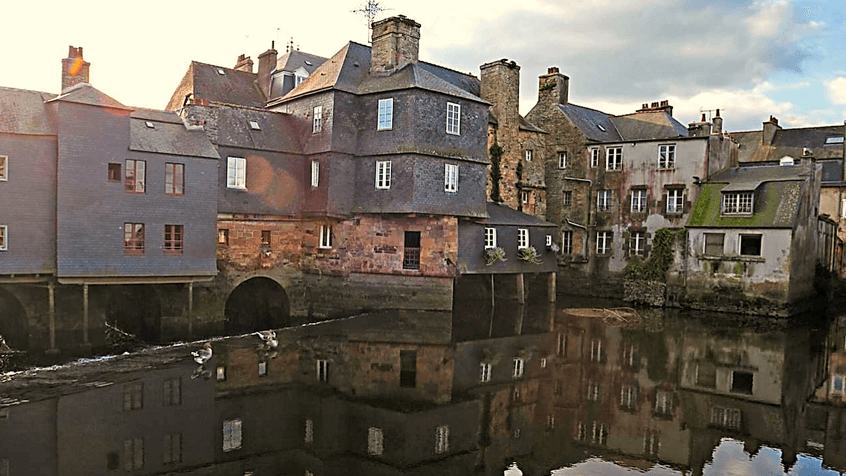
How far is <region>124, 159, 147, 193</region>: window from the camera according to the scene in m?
22.8

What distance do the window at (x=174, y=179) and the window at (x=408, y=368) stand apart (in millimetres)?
10592

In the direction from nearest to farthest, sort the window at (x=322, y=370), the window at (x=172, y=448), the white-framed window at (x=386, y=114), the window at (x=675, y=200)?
the window at (x=172, y=448), the window at (x=322, y=370), the white-framed window at (x=386, y=114), the window at (x=675, y=200)

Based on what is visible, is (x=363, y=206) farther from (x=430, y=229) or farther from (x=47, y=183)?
(x=47, y=183)

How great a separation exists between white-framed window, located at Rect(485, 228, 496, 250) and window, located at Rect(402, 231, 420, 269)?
182 inches

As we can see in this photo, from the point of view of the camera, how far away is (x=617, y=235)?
39.6 m

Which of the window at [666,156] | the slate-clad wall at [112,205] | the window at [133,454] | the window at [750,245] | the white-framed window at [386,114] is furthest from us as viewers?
the window at [666,156]

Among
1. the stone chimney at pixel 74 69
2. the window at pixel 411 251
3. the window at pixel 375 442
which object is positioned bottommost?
the window at pixel 375 442

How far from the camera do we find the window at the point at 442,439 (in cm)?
1343

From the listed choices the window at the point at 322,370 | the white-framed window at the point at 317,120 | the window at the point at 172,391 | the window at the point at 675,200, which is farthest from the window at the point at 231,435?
the window at the point at 675,200

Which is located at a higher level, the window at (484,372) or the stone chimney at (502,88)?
the stone chimney at (502,88)

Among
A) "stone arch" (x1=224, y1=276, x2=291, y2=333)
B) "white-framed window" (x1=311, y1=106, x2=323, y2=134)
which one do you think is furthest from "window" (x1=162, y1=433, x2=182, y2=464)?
"white-framed window" (x1=311, y1=106, x2=323, y2=134)

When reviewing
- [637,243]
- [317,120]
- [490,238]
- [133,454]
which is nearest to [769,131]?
[637,243]

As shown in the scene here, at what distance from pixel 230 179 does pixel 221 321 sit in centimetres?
602

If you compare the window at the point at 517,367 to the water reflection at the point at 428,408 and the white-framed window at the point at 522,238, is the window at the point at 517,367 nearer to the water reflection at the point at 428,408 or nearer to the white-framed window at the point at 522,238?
the water reflection at the point at 428,408
